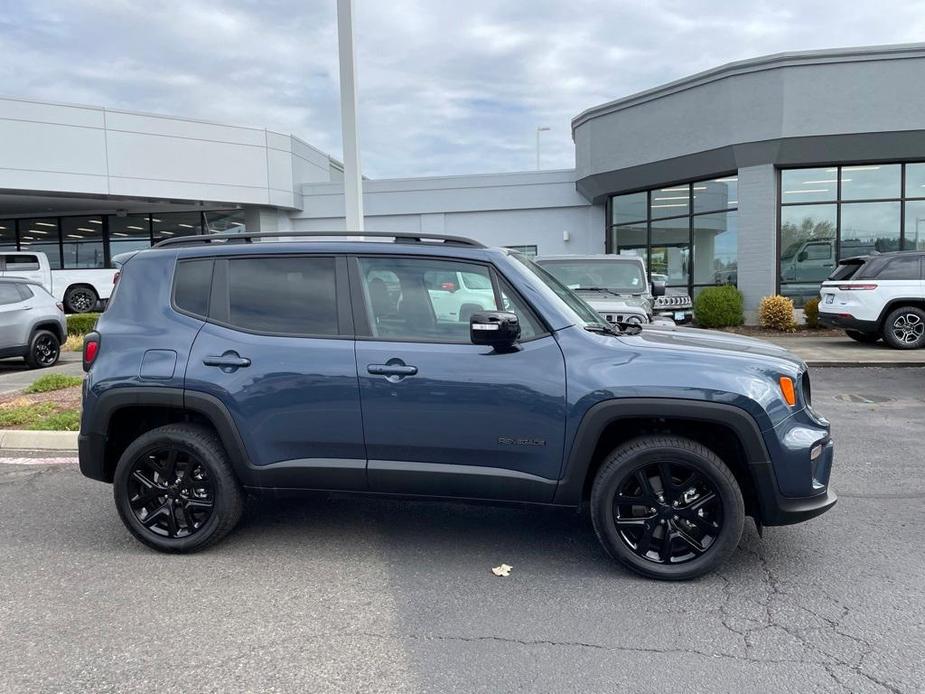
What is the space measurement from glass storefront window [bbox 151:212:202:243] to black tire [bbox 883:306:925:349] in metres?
22.3

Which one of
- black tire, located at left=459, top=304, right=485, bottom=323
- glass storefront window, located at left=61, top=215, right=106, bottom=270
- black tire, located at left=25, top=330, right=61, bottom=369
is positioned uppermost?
glass storefront window, located at left=61, top=215, right=106, bottom=270

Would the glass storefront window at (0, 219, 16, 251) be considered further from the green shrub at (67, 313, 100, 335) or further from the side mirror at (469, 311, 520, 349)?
the side mirror at (469, 311, 520, 349)

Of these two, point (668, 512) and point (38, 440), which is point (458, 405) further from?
point (38, 440)

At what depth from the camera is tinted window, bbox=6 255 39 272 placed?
18422mm

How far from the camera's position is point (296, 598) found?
11.7 feet

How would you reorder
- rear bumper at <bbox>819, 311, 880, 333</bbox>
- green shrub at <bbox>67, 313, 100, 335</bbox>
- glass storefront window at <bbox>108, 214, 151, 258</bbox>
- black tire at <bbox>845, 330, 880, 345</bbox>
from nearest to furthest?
rear bumper at <bbox>819, 311, 880, 333</bbox> < black tire at <bbox>845, 330, 880, 345</bbox> < green shrub at <bbox>67, 313, 100, 335</bbox> < glass storefront window at <bbox>108, 214, 151, 258</bbox>

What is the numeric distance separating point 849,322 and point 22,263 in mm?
19398

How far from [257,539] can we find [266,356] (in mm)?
1204

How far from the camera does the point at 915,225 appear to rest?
55.9 feet

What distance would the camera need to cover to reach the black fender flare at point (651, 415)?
3.50 meters

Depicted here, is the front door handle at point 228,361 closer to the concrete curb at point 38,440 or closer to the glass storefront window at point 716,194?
the concrete curb at point 38,440

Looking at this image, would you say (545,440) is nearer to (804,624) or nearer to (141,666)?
(804,624)

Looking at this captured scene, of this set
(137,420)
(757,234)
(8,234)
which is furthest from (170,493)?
(8,234)

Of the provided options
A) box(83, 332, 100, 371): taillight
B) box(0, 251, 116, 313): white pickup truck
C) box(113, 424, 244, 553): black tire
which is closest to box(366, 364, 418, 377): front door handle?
box(113, 424, 244, 553): black tire
